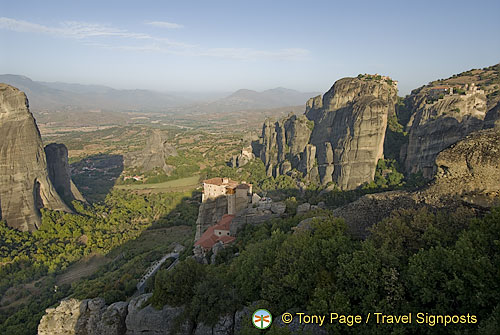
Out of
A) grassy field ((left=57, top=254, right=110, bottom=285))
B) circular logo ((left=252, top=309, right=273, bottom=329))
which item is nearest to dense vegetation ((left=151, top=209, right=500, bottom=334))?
circular logo ((left=252, top=309, right=273, bottom=329))

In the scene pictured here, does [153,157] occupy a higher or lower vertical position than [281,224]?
lower

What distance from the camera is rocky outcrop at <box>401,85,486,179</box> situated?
33.4m

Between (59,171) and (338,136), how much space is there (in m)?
39.4

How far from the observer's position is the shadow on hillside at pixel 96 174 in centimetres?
5491

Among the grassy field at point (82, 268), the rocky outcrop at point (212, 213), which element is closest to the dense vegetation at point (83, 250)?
the grassy field at point (82, 268)

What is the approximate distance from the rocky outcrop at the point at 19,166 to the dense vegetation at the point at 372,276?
3053cm

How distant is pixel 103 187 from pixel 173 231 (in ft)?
91.9

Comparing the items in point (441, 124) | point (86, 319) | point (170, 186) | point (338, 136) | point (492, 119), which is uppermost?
point (492, 119)

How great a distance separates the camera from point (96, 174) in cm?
6700

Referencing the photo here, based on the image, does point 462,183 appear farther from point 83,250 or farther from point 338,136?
point 338,136

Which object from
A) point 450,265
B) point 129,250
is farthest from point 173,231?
point 450,265

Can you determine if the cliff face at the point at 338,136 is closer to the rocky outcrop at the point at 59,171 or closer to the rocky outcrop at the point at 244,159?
the rocky outcrop at the point at 244,159

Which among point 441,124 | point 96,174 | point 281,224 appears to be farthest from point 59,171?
point 441,124

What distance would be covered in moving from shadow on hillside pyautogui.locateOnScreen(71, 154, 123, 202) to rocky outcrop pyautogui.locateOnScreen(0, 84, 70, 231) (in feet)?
41.0
